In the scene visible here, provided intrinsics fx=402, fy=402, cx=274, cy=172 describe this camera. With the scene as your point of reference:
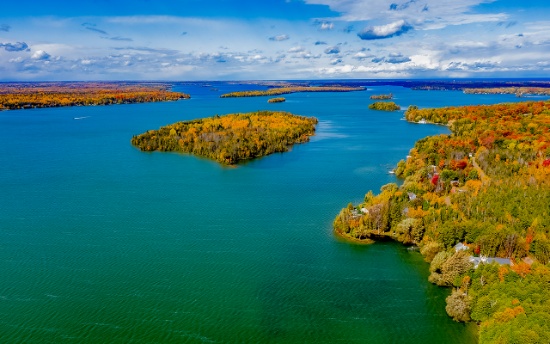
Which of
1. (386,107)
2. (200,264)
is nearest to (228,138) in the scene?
(200,264)

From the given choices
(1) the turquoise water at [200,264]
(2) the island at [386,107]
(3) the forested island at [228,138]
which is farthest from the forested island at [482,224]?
(2) the island at [386,107]

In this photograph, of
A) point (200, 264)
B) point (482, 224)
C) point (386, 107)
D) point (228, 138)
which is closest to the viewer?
point (200, 264)

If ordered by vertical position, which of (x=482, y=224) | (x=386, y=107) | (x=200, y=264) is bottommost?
(x=200, y=264)

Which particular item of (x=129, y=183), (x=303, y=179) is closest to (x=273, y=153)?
(x=303, y=179)

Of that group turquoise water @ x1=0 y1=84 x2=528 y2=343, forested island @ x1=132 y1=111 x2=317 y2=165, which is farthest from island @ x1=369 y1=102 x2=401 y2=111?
turquoise water @ x1=0 y1=84 x2=528 y2=343

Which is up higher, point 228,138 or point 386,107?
point 386,107

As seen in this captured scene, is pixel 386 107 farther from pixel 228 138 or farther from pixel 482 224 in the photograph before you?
pixel 482 224

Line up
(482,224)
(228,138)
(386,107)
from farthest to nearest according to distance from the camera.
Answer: (386,107)
(228,138)
(482,224)

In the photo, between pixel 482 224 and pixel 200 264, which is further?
pixel 482 224
